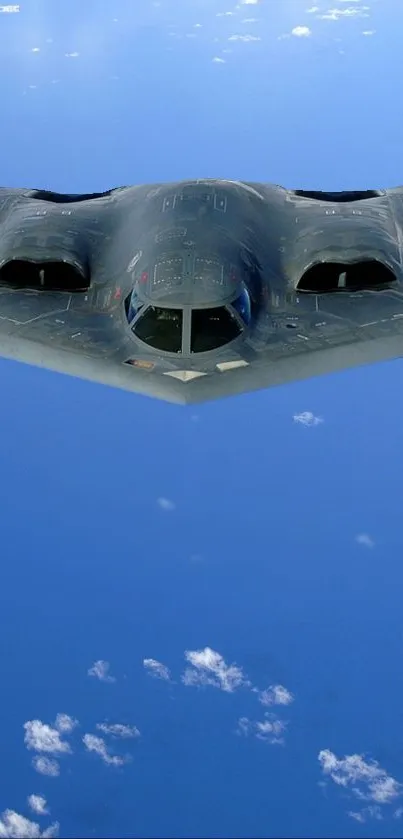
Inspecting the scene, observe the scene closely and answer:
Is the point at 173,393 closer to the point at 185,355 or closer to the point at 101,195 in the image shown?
the point at 185,355

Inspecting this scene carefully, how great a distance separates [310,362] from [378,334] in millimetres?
1761

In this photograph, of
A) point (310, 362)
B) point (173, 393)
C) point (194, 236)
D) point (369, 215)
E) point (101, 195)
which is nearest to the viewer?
point (173, 393)

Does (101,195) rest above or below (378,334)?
above

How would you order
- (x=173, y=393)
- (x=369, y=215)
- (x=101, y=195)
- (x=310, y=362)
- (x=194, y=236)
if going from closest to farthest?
1. (x=173, y=393)
2. (x=310, y=362)
3. (x=194, y=236)
4. (x=369, y=215)
5. (x=101, y=195)

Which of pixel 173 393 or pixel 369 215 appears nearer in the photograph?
pixel 173 393

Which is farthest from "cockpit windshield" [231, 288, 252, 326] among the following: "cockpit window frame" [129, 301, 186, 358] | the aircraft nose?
"cockpit window frame" [129, 301, 186, 358]

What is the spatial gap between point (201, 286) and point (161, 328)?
122 cm

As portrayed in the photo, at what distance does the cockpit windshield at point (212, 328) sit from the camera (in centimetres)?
2116

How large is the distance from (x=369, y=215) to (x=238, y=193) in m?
3.16

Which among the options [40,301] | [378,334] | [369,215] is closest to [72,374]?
[40,301]

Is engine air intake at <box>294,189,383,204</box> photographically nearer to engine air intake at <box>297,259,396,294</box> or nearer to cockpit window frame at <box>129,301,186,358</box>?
engine air intake at <box>297,259,396,294</box>

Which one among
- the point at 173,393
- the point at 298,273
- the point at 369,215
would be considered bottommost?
the point at 173,393

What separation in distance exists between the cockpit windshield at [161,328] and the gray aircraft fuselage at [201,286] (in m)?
0.03

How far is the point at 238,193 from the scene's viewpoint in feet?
83.8
